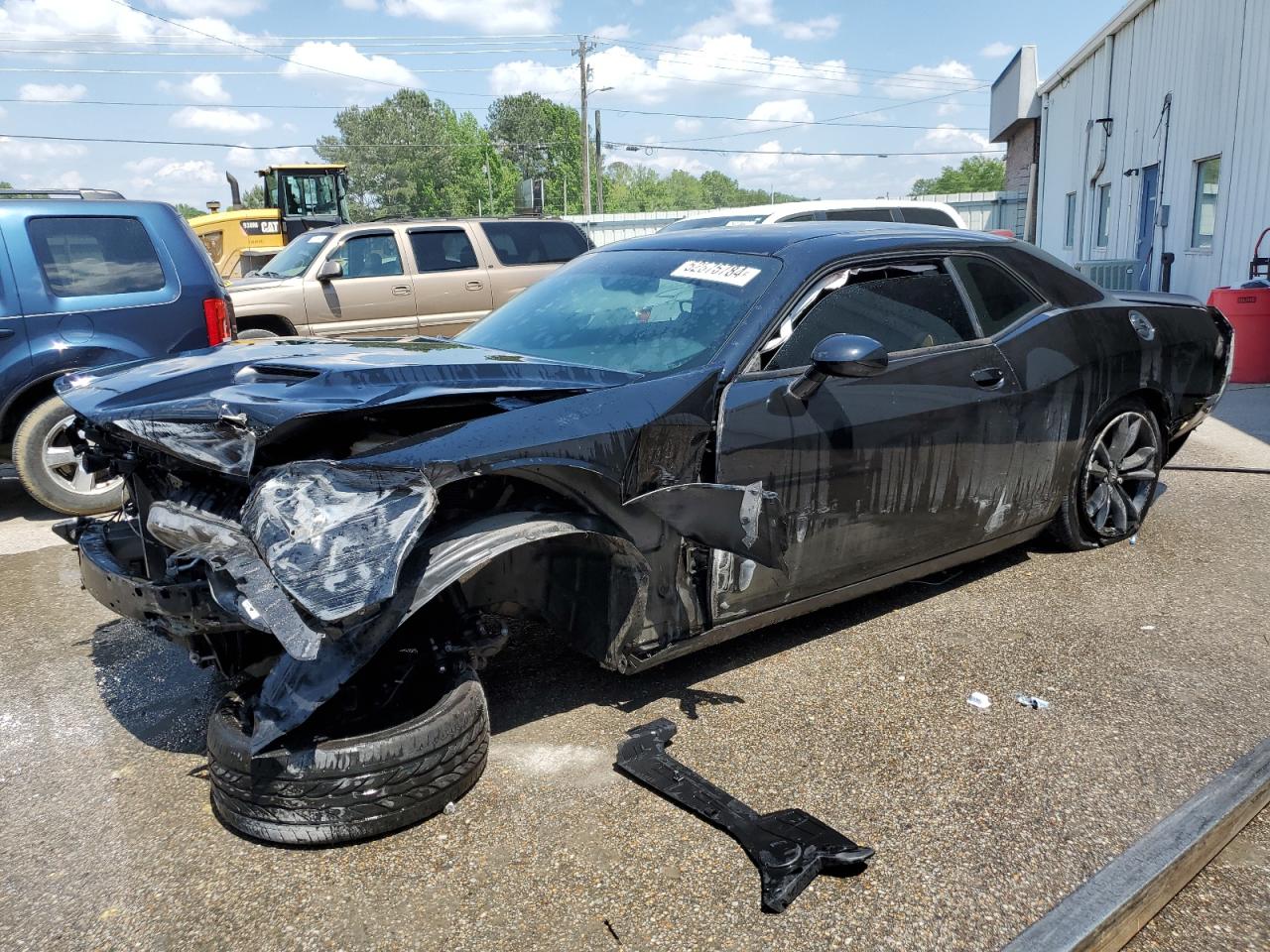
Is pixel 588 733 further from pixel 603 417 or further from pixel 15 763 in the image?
pixel 15 763

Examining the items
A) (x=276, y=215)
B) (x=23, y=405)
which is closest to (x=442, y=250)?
(x=23, y=405)

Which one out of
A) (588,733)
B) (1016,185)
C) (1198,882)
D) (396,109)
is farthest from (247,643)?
(396,109)

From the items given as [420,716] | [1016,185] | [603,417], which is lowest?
[420,716]

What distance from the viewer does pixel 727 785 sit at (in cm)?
287

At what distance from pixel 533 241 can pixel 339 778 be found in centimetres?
956

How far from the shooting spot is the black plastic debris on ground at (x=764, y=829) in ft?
7.89

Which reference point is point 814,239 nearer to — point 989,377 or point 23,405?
point 989,377

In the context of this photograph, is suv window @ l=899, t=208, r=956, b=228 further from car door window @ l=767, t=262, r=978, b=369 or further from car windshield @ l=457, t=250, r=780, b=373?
car windshield @ l=457, t=250, r=780, b=373

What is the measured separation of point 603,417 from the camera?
112 inches

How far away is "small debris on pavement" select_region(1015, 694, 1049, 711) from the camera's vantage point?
3307 millimetres

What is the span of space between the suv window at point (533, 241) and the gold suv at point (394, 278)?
0.01 m

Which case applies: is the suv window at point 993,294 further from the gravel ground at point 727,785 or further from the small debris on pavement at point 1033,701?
the small debris on pavement at point 1033,701

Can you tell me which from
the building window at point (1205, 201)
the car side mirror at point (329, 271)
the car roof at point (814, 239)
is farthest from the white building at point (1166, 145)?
the car side mirror at point (329, 271)

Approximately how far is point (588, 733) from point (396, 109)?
310 feet
